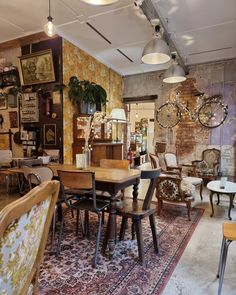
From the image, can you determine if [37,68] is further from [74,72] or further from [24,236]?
[24,236]

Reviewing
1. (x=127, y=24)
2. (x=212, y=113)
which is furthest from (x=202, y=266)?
(x=212, y=113)

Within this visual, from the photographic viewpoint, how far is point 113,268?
210 cm

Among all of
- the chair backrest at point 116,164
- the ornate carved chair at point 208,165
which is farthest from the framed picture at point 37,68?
the ornate carved chair at point 208,165

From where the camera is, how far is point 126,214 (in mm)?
2201

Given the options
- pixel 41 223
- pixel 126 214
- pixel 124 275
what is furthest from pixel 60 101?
pixel 41 223

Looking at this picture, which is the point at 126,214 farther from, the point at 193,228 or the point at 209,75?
the point at 209,75

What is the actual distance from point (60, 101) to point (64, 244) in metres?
3.07

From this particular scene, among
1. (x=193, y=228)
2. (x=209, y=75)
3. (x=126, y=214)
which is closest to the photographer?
(x=126, y=214)

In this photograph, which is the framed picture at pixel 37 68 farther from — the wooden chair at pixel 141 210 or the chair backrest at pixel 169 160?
the wooden chair at pixel 141 210

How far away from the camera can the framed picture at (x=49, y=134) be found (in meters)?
4.77

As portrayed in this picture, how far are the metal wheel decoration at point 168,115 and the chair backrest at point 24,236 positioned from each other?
596 cm

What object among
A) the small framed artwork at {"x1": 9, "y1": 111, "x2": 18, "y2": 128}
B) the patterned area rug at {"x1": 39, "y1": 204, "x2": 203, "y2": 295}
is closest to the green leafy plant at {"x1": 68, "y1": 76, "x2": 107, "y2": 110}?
the small framed artwork at {"x1": 9, "y1": 111, "x2": 18, "y2": 128}

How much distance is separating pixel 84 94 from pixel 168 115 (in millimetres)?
2941

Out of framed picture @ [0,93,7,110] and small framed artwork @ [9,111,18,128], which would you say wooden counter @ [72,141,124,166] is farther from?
framed picture @ [0,93,7,110]
